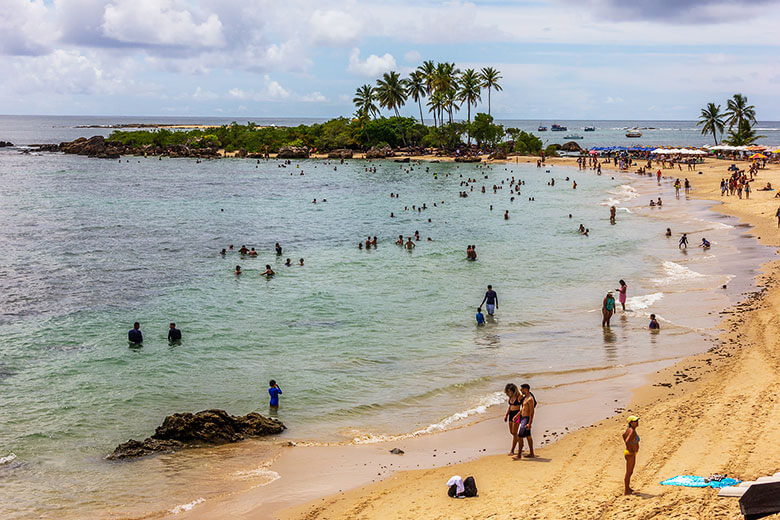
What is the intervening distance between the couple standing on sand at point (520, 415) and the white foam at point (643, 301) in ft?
44.8

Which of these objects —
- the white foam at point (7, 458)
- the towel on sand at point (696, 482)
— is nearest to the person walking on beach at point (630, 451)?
the towel on sand at point (696, 482)

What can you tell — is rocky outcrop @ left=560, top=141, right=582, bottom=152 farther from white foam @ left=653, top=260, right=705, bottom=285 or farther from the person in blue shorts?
the person in blue shorts

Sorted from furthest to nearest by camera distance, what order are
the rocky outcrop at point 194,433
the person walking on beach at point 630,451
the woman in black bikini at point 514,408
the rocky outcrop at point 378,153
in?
1. the rocky outcrop at point 378,153
2. the rocky outcrop at point 194,433
3. the woman in black bikini at point 514,408
4. the person walking on beach at point 630,451

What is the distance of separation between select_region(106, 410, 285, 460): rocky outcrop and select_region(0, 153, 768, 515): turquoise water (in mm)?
801

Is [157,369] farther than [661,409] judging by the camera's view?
Yes

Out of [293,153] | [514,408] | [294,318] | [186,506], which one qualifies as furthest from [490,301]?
[293,153]

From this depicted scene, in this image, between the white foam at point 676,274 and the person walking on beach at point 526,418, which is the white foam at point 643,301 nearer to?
the white foam at point 676,274

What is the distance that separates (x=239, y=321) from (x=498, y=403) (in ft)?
39.6

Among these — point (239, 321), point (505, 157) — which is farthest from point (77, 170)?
point (239, 321)

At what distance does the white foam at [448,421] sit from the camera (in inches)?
598

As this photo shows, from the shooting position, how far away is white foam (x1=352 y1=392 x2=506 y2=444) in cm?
1519

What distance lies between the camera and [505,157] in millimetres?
110375

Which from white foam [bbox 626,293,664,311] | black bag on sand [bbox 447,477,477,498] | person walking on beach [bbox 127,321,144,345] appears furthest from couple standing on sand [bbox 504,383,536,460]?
person walking on beach [bbox 127,321,144,345]

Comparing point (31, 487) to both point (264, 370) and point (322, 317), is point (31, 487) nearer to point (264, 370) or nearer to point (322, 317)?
point (264, 370)
